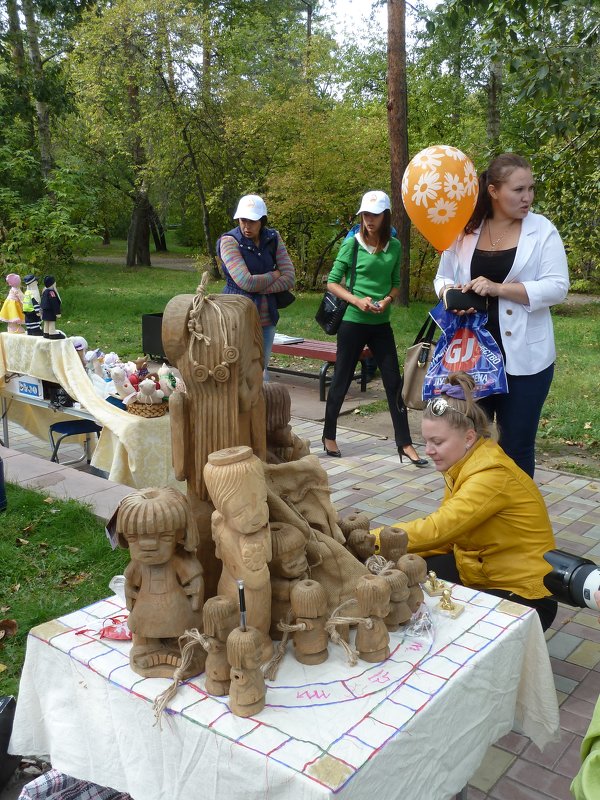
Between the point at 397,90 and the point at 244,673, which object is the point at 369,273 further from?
the point at 397,90

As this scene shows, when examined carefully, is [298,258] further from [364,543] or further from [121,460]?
[364,543]

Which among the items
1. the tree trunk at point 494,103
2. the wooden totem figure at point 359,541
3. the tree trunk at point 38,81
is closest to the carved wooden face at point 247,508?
the wooden totem figure at point 359,541

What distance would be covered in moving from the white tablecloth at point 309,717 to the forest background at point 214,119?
19.9 feet

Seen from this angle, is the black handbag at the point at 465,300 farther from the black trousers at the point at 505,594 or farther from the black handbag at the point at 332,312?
the black handbag at the point at 332,312

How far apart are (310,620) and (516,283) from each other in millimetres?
1925

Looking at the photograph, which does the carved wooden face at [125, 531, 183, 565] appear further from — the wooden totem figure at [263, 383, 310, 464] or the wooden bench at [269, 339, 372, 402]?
the wooden bench at [269, 339, 372, 402]

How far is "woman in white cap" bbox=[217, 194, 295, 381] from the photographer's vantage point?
14.9ft

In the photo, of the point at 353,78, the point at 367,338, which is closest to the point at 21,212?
the point at 367,338

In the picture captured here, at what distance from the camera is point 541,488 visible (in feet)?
15.3

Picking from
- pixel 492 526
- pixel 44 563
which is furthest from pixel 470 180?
pixel 44 563

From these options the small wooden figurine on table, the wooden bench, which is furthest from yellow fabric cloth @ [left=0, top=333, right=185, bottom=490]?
the wooden bench

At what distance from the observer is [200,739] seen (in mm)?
1351

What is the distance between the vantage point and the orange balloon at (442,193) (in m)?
3.15

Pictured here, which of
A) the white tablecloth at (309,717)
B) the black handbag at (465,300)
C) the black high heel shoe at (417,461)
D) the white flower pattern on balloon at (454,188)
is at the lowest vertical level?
the black high heel shoe at (417,461)
